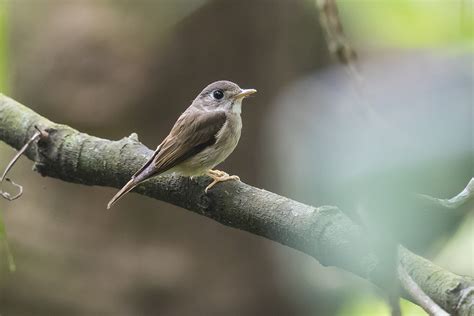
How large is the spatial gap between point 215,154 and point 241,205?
42.7 inches

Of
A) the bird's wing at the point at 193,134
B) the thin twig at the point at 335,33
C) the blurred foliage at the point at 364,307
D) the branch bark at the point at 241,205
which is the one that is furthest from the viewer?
the blurred foliage at the point at 364,307

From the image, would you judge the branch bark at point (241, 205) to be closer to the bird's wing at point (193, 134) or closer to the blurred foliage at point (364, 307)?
the bird's wing at point (193, 134)

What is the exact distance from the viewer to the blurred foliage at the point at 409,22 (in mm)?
4312

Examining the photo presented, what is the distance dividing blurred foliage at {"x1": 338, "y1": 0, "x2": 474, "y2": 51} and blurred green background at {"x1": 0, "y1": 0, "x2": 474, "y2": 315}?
26mm

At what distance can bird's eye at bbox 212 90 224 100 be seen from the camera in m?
4.21

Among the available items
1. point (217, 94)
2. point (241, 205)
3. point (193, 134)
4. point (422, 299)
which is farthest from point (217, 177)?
point (422, 299)

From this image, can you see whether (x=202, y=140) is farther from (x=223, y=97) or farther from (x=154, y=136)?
(x=154, y=136)

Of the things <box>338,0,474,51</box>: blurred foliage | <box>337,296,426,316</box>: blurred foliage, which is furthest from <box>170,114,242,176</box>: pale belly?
<box>338,0,474,51</box>: blurred foliage

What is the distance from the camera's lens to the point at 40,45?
5340mm

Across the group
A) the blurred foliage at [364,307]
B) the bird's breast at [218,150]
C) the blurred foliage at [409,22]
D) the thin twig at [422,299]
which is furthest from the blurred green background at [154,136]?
the thin twig at [422,299]

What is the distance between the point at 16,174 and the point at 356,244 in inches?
149

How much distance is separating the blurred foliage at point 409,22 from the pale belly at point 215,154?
1.39 meters

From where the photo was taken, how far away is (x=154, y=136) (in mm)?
5309

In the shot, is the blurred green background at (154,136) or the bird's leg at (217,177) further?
the blurred green background at (154,136)
